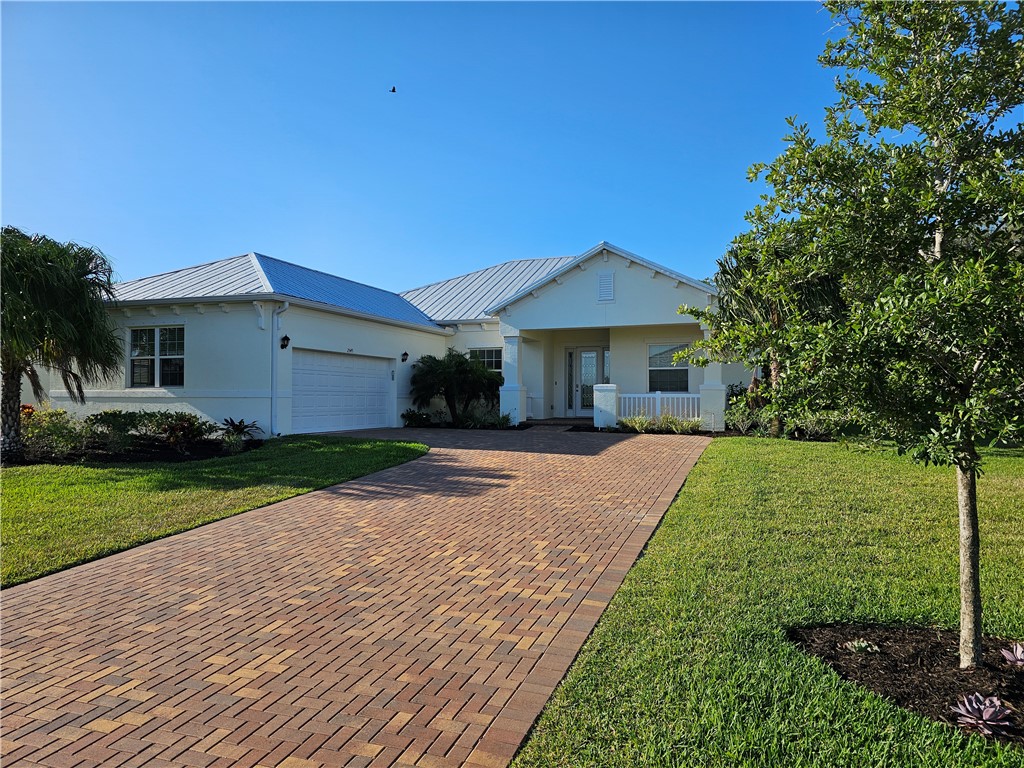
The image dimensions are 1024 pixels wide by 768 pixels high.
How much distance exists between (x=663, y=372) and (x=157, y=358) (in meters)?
14.7

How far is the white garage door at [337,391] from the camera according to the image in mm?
16953

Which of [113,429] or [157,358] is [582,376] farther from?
[113,429]

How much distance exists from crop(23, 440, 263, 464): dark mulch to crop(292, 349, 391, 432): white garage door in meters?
2.56

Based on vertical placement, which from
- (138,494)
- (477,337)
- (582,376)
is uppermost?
(477,337)

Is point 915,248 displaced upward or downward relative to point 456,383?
upward

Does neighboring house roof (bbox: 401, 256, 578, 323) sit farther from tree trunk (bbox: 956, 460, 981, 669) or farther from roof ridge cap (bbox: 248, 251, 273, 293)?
tree trunk (bbox: 956, 460, 981, 669)

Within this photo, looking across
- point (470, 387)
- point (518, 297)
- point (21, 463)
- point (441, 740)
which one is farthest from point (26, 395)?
point (441, 740)

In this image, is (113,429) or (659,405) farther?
(659,405)

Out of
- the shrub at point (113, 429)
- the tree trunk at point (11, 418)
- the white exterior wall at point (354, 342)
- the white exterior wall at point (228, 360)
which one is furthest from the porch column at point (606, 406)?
the tree trunk at point (11, 418)

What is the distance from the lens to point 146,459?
41.8 ft

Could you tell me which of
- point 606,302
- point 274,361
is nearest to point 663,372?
point 606,302

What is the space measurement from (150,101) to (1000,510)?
44.6 ft

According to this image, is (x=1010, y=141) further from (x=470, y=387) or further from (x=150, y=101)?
(x=470, y=387)

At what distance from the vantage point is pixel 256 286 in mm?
16312
